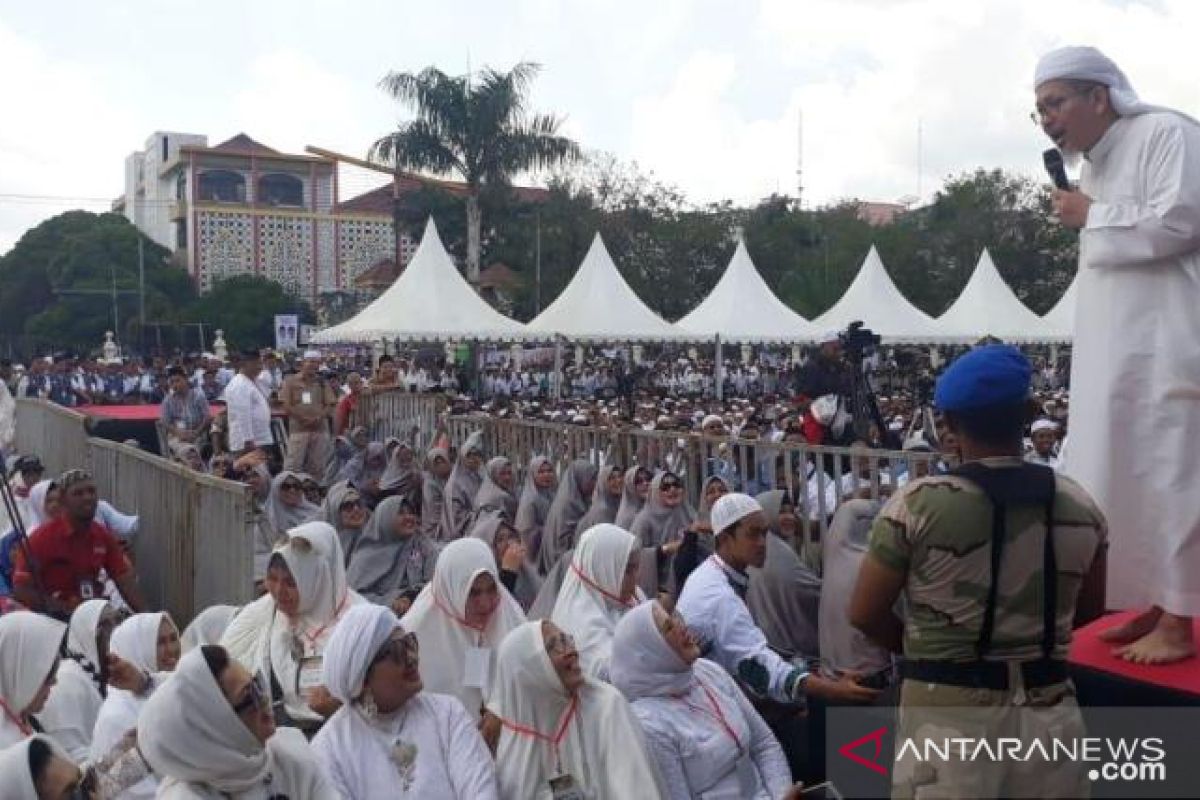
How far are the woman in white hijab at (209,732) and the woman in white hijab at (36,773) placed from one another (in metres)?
0.24

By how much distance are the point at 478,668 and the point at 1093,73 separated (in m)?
3.21

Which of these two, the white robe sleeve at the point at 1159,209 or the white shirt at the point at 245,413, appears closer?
the white robe sleeve at the point at 1159,209

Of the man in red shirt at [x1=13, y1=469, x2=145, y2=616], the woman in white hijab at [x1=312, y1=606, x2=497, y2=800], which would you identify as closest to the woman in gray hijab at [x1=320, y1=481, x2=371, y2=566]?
the man in red shirt at [x1=13, y1=469, x2=145, y2=616]

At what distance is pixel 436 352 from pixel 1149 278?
109 feet

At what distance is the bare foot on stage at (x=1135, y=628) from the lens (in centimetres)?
304

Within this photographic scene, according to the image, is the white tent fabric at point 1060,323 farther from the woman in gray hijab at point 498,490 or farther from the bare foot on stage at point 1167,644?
the bare foot on stage at point 1167,644

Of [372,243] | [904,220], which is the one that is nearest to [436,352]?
[904,220]

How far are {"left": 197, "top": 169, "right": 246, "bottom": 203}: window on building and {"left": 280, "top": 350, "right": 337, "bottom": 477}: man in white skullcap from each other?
77289mm

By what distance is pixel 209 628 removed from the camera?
5.58m

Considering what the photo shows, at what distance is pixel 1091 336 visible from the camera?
3154 mm

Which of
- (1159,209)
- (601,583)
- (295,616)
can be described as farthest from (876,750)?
(295,616)

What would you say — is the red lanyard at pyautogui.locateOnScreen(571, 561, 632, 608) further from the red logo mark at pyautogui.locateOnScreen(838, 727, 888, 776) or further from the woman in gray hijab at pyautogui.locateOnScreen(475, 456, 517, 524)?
the woman in gray hijab at pyautogui.locateOnScreen(475, 456, 517, 524)

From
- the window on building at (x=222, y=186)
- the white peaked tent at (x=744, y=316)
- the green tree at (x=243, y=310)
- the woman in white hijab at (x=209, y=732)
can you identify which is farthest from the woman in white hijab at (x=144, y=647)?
the window on building at (x=222, y=186)

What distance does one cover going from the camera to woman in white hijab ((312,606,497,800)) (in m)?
3.74
